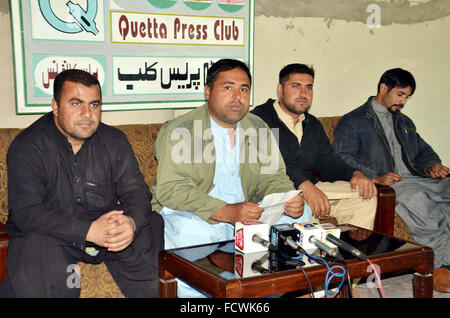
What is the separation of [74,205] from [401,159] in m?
2.84

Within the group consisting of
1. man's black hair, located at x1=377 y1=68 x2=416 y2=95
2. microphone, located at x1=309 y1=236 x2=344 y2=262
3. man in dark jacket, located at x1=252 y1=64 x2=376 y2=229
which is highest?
man's black hair, located at x1=377 y1=68 x2=416 y2=95

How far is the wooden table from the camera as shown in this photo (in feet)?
6.28

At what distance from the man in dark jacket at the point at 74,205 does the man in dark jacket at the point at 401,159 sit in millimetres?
1955

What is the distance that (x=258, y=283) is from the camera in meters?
1.92

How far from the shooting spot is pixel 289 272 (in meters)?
2.01

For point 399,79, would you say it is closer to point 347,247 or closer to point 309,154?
point 309,154

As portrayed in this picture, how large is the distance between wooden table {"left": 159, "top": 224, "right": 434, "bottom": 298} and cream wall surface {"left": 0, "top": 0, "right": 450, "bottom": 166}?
1747mm

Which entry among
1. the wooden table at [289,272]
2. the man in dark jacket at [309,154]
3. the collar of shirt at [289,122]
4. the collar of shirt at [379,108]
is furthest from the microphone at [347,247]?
the collar of shirt at [379,108]

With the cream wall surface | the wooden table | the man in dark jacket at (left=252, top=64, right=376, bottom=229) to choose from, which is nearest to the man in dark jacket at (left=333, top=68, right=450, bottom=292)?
the man in dark jacket at (left=252, top=64, right=376, bottom=229)

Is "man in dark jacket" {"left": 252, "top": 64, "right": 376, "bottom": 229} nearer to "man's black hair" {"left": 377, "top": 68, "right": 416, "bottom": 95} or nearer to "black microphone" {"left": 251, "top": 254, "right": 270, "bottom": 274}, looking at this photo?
"man's black hair" {"left": 377, "top": 68, "right": 416, "bottom": 95}

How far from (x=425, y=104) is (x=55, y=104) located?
4.11 meters

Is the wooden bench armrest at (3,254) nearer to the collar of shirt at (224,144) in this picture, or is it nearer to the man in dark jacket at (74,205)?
the man in dark jacket at (74,205)

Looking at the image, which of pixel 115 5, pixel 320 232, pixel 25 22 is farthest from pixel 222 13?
pixel 320 232
